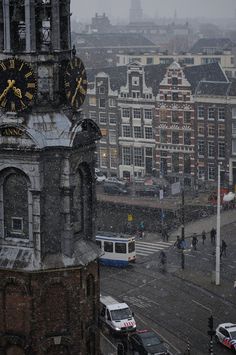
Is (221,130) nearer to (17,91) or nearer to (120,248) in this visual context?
(120,248)

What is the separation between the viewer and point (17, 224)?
97.2 feet

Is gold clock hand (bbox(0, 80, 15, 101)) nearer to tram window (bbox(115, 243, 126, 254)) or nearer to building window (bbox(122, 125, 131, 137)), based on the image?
tram window (bbox(115, 243, 126, 254))

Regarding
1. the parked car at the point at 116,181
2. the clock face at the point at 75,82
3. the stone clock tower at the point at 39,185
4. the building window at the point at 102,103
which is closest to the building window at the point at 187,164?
the parked car at the point at 116,181

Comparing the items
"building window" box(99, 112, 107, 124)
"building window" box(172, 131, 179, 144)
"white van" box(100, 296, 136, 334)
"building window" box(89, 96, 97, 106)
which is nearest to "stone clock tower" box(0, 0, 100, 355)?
"white van" box(100, 296, 136, 334)

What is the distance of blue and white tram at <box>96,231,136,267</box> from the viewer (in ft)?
215

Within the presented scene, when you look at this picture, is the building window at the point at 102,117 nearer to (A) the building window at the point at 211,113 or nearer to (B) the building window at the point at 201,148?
(B) the building window at the point at 201,148

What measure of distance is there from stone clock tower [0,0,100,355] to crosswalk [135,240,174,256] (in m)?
41.2

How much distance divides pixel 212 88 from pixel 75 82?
68181 mm

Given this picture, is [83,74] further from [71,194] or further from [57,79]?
[71,194]

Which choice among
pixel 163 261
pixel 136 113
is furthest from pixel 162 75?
pixel 163 261

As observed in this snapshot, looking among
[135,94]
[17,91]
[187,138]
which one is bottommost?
[187,138]

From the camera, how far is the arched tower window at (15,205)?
29.5m

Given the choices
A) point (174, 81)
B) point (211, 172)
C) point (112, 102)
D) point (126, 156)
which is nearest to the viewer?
point (174, 81)

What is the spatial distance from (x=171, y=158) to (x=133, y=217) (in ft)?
60.7
